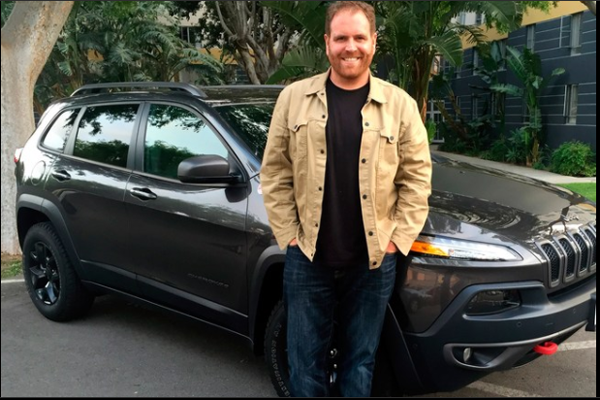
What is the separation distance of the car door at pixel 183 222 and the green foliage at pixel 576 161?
1343 cm

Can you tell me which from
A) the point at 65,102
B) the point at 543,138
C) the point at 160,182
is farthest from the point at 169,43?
the point at 160,182

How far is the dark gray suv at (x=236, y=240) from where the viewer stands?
2.57 meters

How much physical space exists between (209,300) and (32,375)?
1161 millimetres

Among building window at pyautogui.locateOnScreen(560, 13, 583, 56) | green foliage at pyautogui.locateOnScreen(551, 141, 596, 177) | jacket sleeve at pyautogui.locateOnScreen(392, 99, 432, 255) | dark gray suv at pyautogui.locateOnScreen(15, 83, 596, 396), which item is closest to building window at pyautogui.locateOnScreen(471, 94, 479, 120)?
building window at pyautogui.locateOnScreen(560, 13, 583, 56)

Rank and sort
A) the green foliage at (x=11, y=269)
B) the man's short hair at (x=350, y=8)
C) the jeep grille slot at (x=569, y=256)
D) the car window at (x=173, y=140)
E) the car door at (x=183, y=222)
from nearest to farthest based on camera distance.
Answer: the man's short hair at (x=350, y=8)
the jeep grille slot at (x=569, y=256)
the car door at (x=183, y=222)
the car window at (x=173, y=140)
the green foliage at (x=11, y=269)

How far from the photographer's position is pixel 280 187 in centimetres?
252

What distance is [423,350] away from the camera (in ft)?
8.54

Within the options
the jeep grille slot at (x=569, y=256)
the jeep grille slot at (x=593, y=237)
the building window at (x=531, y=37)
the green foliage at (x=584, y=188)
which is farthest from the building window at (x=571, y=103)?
the jeep grille slot at (x=569, y=256)

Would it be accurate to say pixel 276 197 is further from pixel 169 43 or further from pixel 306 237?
pixel 169 43

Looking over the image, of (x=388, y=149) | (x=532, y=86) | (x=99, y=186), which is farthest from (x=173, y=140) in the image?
(x=532, y=86)

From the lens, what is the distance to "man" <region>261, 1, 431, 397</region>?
7.66 feet

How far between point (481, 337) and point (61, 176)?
3.11 meters

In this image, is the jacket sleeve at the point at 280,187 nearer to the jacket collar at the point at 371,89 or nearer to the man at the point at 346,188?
the man at the point at 346,188

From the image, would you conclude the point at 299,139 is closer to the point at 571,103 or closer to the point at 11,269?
the point at 11,269
